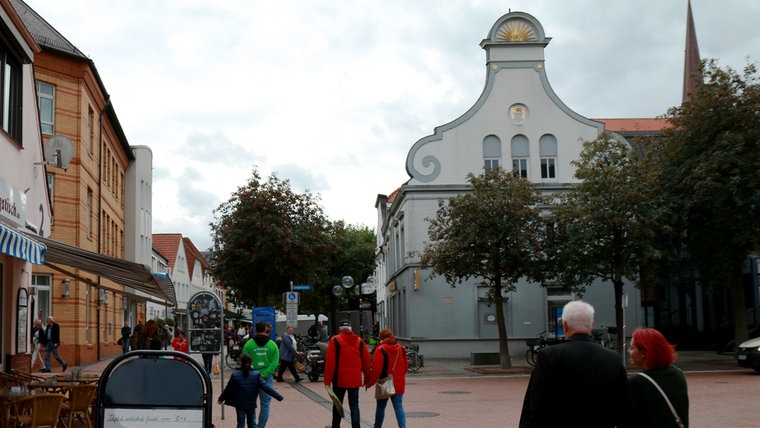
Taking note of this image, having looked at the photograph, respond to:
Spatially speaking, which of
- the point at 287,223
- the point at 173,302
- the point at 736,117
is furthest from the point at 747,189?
the point at 173,302

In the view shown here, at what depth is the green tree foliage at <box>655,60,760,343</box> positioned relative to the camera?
27656 millimetres

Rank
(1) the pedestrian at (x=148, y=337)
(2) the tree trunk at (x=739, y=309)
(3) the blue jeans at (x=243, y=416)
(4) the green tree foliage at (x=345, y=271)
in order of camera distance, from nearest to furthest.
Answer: (3) the blue jeans at (x=243, y=416) → (1) the pedestrian at (x=148, y=337) → (2) the tree trunk at (x=739, y=309) → (4) the green tree foliage at (x=345, y=271)

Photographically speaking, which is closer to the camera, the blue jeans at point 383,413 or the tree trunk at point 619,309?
the blue jeans at point 383,413

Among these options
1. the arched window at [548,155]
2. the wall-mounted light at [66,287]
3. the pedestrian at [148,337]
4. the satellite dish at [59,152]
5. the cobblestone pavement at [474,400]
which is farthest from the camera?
the arched window at [548,155]

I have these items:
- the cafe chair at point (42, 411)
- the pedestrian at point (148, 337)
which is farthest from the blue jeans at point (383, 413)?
the pedestrian at point (148, 337)

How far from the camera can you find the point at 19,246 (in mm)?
Answer: 10414

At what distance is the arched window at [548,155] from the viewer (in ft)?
133

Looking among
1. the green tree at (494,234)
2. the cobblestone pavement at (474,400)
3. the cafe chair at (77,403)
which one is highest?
the green tree at (494,234)

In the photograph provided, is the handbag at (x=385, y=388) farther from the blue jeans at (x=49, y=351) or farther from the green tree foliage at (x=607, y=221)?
the blue jeans at (x=49, y=351)

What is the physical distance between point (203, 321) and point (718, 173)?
59.0ft

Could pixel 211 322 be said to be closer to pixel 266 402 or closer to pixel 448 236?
pixel 266 402

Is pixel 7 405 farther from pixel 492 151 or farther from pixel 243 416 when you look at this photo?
pixel 492 151

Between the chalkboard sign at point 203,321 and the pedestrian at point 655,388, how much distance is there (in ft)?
41.7

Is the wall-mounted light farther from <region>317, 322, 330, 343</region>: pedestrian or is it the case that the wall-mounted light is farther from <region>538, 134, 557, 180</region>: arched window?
<region>538, 134, 557, 180</region>: arched window
